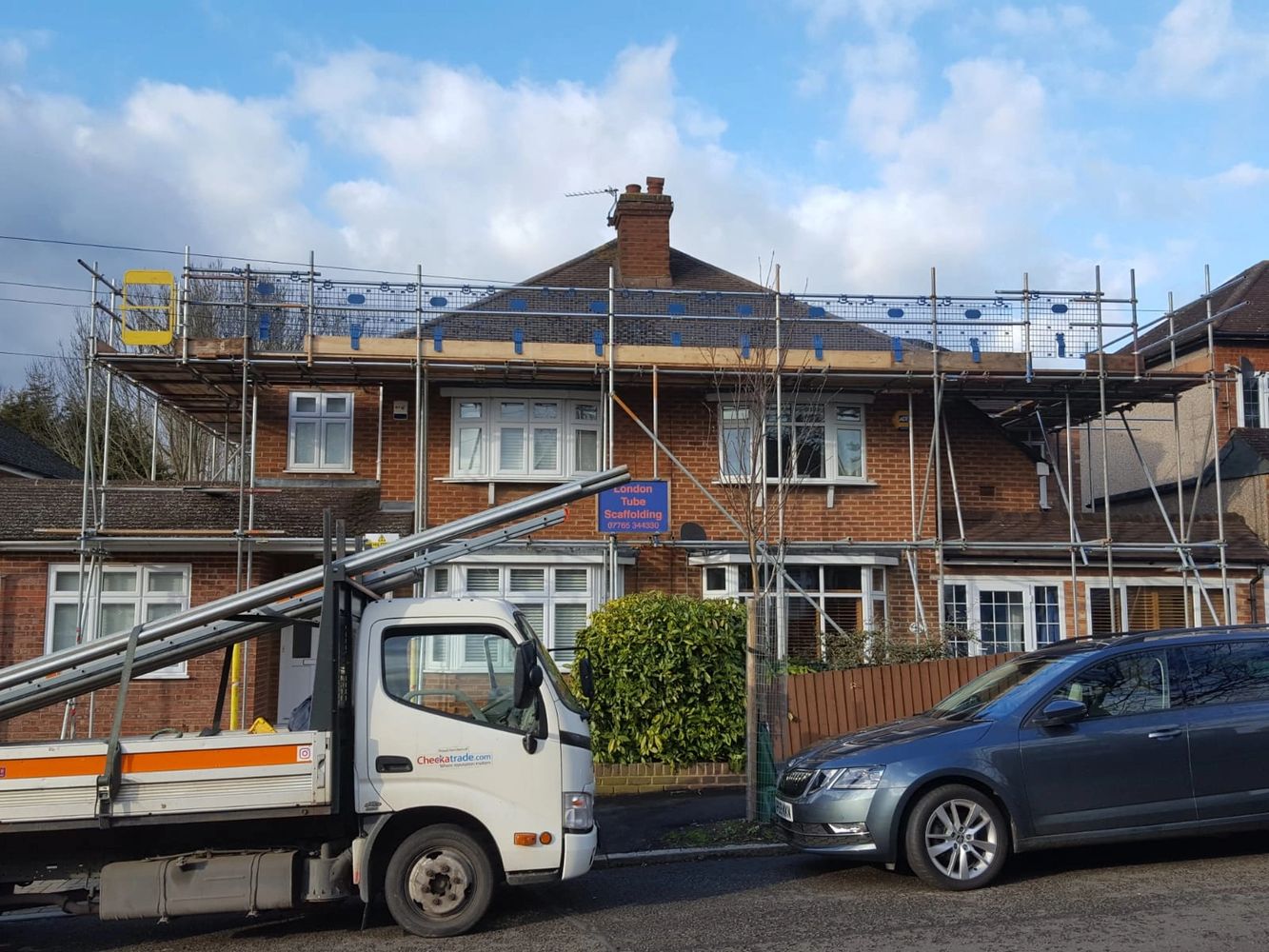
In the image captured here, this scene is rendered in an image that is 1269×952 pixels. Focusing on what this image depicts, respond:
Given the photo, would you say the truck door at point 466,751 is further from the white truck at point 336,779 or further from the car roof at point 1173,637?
the car roof at point 1173,637

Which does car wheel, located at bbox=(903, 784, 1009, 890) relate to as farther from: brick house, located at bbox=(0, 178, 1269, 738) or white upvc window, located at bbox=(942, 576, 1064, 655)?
white upvc window, located at bbox=(942, 576, 1064, 655)

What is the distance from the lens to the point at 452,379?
1619 centimetres

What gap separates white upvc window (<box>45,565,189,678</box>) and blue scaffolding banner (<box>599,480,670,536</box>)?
5515 millimetres

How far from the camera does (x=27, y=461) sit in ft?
82.0

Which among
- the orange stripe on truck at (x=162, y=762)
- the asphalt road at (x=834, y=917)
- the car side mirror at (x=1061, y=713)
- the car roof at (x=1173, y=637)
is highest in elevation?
the car roof at (x=1173, y=637)

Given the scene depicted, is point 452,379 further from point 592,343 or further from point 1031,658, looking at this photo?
point 1031,658

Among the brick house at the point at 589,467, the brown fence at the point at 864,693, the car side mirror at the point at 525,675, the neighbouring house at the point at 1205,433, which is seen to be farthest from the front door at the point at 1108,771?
the neighbouring house at the point at 1205,433

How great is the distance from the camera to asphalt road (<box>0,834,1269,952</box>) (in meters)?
6.59

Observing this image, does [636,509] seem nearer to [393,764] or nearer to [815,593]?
[815,593]

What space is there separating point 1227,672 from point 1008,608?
8468 millimetres

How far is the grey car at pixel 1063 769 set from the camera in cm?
776

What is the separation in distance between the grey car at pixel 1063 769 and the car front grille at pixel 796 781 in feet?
0.08

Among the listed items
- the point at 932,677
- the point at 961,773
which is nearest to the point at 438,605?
the point at 961,773

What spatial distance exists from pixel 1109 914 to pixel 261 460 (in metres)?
12.8
